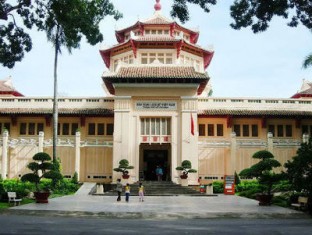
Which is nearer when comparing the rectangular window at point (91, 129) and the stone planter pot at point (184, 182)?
the stone planter pot at point (184, 182)

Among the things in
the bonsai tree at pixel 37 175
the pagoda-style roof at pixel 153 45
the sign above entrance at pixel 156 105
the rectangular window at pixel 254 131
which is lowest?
the bonsai tree at pixel 37 175

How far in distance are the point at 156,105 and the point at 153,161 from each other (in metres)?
5.74

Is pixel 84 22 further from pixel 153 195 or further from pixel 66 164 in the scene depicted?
pixel 66 164

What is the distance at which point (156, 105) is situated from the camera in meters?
32.8

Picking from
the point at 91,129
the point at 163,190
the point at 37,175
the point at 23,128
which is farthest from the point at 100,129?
the point at 37,175

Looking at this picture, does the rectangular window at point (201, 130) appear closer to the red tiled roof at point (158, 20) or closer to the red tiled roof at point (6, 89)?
the red tiled roof at point (158, 20)

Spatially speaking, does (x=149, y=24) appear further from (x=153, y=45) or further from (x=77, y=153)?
(x=77, y=153)

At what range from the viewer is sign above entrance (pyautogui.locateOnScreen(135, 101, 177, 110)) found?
108 feet

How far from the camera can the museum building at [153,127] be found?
1277 inches

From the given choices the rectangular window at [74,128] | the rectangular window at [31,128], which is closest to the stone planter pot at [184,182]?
the rectangular window at [74,128]

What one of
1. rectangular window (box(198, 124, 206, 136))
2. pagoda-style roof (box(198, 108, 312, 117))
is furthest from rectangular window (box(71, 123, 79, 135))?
pagoda-style roof (box(198, 108, 312, 117))

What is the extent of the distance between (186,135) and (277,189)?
7.73 m

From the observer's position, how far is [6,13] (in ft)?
47.1

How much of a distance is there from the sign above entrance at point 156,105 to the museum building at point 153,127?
8 cm
